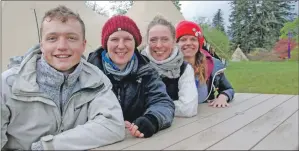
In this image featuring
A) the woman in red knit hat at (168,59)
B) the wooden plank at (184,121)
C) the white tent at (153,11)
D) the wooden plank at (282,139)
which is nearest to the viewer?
the wooden plank at (282,139)

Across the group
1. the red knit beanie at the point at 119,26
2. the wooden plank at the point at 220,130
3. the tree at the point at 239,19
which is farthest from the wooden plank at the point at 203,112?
the tree at the point at 239,19

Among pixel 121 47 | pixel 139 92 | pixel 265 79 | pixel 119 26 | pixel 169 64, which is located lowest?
pixel 265 79

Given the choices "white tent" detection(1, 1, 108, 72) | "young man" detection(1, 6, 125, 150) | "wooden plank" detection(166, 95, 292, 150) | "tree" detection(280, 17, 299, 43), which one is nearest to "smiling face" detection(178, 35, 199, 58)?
"wooden plank" detection(166, 95, 292, 150)

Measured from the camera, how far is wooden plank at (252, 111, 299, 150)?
4.55 feet

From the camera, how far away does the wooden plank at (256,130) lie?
1.40m

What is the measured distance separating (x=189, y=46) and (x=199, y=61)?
136mm

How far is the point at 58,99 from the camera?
61.8 inches

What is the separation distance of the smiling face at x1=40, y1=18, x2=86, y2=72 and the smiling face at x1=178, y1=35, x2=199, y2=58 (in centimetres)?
113

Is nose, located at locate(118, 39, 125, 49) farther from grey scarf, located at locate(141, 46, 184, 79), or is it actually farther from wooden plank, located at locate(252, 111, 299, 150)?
wooden plank, located at locate(252, 111, 299, 150)

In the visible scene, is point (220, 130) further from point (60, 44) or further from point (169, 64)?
point (60, 44)

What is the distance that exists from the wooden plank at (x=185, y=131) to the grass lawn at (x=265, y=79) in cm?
545

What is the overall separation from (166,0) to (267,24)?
12.1 m

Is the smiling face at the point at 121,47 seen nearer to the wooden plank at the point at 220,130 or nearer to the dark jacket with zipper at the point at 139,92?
the dark jacket with zipper at the point at 139,92

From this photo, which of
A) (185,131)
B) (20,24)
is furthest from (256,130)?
(20,24)
